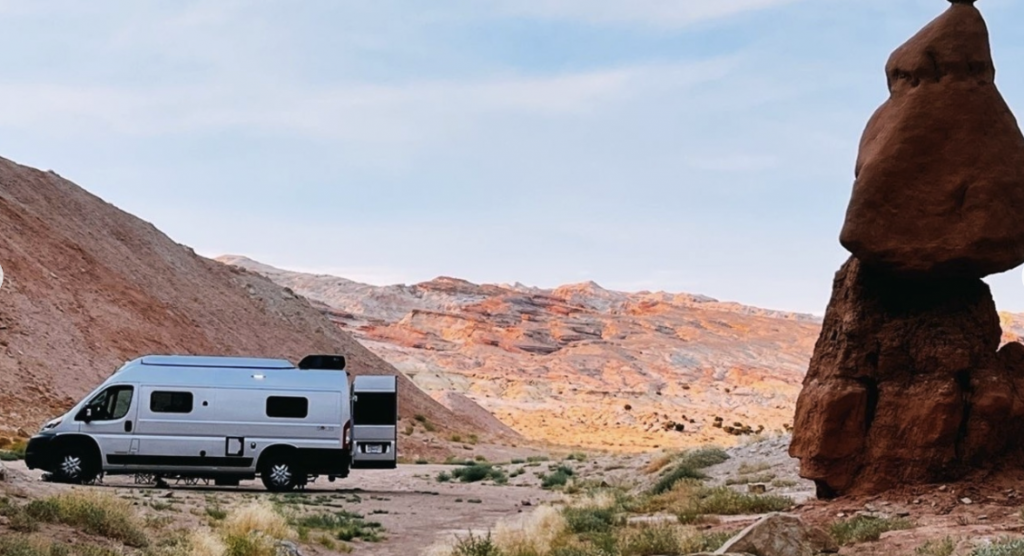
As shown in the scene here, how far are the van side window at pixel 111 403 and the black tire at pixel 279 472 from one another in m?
3.10

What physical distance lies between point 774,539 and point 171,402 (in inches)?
623

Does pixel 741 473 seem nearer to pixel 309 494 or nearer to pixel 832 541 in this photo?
pixel 309 494

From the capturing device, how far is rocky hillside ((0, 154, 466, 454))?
43.5 metres

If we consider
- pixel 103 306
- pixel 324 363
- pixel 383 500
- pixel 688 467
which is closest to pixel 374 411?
pixel 324 363

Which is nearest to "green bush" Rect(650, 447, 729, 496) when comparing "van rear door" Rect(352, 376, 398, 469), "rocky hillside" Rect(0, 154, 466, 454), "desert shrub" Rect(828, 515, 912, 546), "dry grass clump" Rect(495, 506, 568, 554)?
"van rear door" Rect(352, 376, 398, 469)

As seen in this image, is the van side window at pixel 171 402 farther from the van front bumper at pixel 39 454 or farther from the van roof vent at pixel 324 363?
the van roof vent at pixel 324 363

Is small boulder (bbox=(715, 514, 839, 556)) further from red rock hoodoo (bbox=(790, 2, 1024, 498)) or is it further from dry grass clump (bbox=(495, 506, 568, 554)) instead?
red rock hoodoo (bbox=(790, 2, 1024, 498))

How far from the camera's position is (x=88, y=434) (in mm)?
22844

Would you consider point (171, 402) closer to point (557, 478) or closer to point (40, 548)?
point (557, 478)

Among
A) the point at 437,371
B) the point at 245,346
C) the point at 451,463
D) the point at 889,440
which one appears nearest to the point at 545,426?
the point at 437,371

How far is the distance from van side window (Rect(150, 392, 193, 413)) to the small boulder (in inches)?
602

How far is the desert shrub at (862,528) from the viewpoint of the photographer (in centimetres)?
1224

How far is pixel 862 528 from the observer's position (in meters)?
12.5

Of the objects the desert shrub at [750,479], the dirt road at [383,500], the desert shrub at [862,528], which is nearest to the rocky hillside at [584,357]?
the dirt road at [383,500]
